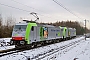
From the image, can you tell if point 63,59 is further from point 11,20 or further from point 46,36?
point 11,20

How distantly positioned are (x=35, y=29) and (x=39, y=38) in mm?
2024

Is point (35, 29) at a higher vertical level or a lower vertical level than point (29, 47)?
higher

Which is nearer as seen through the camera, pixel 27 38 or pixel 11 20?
pixel 27 38

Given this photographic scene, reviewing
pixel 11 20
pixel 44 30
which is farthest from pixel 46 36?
pixel 11 20

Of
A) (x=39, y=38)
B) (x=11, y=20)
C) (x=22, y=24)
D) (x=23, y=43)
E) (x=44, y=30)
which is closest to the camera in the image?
(x=23, y=43)

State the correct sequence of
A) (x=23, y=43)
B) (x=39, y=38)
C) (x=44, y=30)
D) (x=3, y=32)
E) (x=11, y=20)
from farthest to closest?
(x=11, y=20), (x=3, y=32), (x=44, y=30), (x=39, y=38), (x=23, y=43)

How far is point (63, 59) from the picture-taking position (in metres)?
13.2

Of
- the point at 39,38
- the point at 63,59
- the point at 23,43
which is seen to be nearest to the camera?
the point at 63,59

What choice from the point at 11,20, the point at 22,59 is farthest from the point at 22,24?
the point at 11,20

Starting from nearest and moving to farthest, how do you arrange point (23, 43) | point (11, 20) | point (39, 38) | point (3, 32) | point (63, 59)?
point (63, 59) < point (23, 43) < point (39, 38) < point (3, 32) < point (11, 20)

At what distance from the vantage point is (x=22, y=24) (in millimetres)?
22375

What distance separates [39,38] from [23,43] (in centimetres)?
449

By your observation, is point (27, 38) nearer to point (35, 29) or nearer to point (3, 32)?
point (35, 29)

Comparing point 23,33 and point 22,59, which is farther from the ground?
point 23,33
